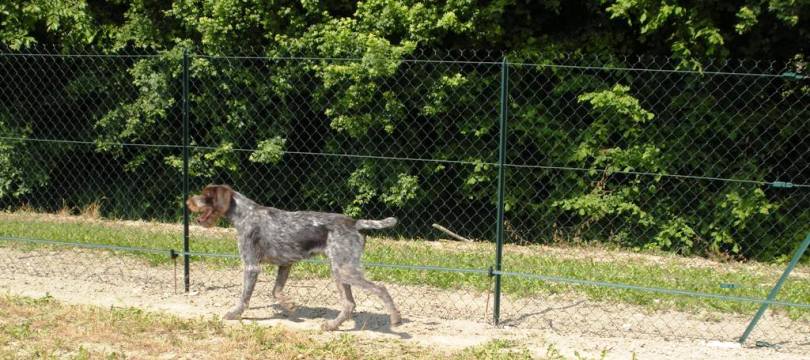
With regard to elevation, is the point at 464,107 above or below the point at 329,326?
above

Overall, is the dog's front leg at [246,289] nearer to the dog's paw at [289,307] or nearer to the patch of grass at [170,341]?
the patch of grass at [170,341]

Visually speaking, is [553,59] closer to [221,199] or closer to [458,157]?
[458,157]

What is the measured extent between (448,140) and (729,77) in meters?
3.37

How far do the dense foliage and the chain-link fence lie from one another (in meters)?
0.03

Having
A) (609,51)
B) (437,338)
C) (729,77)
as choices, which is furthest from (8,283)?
(729,77)

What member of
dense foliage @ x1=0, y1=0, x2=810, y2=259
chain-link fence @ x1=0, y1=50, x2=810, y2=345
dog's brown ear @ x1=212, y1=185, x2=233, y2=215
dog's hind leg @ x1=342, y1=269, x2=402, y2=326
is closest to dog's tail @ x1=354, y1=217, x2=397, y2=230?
dog's hind leg @ x1=342, y1=269, x2=402, y2=326

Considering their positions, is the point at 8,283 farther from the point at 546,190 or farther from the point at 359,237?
the point at 546,190

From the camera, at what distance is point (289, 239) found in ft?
23.3

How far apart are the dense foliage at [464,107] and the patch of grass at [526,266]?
0.70 m

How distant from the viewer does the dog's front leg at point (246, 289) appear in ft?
23.6

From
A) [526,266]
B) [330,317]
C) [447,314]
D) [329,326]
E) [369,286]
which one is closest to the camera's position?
[369,286]

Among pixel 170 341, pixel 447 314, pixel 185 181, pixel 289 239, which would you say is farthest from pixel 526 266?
pixel 170 341

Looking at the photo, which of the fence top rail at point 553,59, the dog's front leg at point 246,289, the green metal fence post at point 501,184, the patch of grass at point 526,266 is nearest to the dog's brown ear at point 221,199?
the dog's front leg at point 246,289

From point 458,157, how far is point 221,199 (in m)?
5.01
